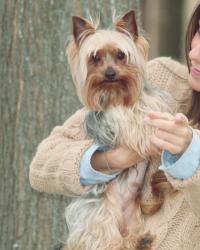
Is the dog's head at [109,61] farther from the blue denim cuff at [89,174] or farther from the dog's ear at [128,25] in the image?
the blue denim cuff at [89,174]

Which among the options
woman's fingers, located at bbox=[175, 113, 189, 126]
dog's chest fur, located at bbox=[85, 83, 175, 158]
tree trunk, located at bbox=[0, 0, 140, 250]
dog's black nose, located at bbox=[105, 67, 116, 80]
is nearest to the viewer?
woman's fingers, located at bbox=[175, 113, 189, 126]

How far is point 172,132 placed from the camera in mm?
3543

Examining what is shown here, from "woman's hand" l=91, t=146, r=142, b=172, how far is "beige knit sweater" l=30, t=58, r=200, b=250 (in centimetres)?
8

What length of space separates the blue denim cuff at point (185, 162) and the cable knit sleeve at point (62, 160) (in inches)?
28.7

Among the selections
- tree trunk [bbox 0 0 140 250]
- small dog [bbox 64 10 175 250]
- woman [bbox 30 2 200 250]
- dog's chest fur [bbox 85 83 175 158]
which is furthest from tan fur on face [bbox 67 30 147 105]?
tree trunk [bbox 0 0 140 250]

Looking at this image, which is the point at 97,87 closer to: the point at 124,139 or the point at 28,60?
the point at 124,139

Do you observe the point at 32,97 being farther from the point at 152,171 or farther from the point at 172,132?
the point at 172,132

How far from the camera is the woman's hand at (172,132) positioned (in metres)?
3.54

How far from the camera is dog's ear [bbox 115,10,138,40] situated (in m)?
4.19

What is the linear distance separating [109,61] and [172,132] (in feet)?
2.58

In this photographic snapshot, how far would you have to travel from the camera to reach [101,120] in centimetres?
439

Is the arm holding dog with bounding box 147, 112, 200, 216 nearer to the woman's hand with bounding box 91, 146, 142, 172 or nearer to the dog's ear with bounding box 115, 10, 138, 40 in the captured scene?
the woman's hand with bounding box 91, 146, 142, 172

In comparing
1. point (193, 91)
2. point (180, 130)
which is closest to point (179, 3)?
point (193, 91)

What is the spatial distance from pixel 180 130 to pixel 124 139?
80cm
